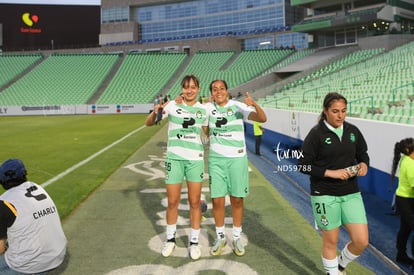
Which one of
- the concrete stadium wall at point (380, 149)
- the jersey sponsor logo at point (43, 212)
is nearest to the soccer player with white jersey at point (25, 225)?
the jersey sponsor logo at point (43, 212)

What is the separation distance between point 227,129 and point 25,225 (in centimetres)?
259

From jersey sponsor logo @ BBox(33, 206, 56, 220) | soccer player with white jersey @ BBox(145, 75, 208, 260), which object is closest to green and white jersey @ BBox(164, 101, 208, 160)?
soccer player with white jersey @ BBox(145, 75, 208, 260)

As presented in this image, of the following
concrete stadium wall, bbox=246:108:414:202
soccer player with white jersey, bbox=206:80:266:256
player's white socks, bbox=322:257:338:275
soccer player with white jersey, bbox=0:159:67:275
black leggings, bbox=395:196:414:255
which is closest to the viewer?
soccer player with white jersey, bbox=0:159:67:275

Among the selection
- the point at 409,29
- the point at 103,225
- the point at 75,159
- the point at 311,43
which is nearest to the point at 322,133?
the point at 103,225

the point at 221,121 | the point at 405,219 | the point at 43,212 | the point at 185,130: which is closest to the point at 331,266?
the point at 405,219

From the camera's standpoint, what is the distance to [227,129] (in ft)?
16.0

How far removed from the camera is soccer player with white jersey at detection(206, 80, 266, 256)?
482cm

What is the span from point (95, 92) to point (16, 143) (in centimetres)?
3473

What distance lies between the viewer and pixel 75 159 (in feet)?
41.7

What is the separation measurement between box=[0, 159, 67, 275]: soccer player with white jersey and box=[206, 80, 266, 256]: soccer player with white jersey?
2060mm

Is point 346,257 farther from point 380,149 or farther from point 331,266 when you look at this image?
point 380,149

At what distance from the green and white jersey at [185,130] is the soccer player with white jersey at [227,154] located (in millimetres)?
169

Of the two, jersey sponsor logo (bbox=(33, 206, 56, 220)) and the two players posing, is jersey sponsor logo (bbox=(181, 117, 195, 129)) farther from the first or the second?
jersey sponsor logo (bbox=(33, 206, 56, 220))

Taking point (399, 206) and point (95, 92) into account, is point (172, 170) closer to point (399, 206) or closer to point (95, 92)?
point (399, 206)
